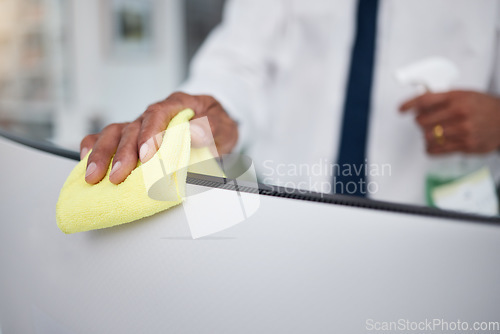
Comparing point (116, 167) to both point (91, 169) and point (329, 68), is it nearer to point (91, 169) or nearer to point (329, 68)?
point (91, 169)

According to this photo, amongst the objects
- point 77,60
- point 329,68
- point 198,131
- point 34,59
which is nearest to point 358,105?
point 329,68

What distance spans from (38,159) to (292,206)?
23 cm

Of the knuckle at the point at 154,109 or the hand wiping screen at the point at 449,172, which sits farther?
the hand wiping screen at the point at 449,172

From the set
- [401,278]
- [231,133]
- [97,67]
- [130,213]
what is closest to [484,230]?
[401,278]

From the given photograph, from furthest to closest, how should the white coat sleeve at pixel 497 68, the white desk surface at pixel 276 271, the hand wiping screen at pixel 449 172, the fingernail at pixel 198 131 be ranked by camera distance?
the white coat sleeve at pixel 497 68 < the hand wiping screen at pixel 449 172 < the fingernail at pixel 198 131 < the white desk surface at pixel 276 271

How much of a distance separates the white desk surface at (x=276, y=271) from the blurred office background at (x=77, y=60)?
188 centimetres

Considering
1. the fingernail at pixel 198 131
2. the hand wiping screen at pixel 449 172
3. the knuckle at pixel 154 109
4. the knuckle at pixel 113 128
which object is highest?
the knuckle at pixel 154 109

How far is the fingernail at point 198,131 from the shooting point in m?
0.33

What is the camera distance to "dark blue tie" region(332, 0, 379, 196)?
909mm

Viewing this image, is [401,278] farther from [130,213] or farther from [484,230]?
[130,213]

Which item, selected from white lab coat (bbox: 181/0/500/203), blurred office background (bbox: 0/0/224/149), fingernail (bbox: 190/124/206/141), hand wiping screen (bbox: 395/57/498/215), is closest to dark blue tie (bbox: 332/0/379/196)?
white lab coat (bbox: 181/0/500/203)

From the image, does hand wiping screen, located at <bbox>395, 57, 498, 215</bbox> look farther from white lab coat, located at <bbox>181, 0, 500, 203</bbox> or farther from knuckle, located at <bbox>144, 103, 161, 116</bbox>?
knuckle, located at <bbox>144, 103, 161, 116</bbox>

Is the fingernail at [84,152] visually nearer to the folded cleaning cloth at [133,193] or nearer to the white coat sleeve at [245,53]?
the folded cleaning cloth at [133,193]

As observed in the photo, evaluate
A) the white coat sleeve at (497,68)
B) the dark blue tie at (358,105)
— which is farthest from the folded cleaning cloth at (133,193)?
the white coat sleeve at (497,68)
